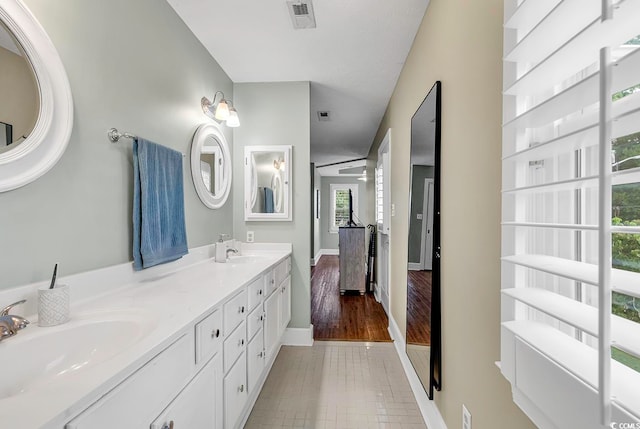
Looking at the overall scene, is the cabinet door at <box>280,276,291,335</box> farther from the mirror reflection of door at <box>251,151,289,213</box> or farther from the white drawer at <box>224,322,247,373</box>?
the white drawer at <box>224,322,247,373</box>

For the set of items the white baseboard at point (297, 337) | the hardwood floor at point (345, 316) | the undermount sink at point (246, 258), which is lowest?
the hardwood floor at point (345, 316)

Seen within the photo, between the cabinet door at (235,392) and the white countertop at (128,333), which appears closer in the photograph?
the white countertop at (128,333)

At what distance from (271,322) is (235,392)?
0.74 metres

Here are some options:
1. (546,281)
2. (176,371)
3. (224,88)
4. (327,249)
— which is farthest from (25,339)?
(327,249)

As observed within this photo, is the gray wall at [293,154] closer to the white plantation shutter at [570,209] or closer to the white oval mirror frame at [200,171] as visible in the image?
the white oval mirror frame at [200,171]

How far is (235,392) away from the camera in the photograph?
146cm

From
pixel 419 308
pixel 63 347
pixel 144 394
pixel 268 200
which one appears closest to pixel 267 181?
pixel 268 200

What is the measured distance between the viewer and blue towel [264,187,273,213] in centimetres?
287


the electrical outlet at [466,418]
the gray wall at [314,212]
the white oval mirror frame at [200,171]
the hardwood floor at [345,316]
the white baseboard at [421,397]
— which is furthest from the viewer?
the gray wall at [314,212]

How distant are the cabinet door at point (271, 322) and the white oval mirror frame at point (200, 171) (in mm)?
913

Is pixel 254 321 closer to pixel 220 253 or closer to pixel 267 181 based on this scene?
pixel 220 253

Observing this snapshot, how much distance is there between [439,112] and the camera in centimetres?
163

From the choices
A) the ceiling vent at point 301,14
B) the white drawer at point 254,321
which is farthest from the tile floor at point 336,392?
the ceiling vent at point 301,14

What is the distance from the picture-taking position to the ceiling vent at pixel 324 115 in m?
3.70
